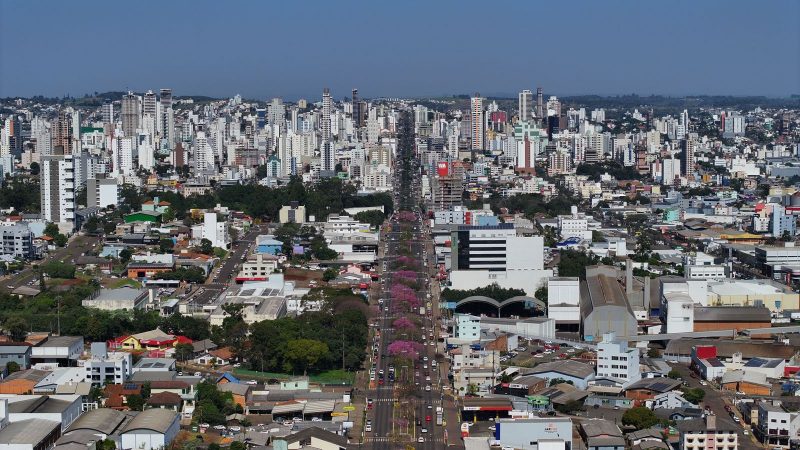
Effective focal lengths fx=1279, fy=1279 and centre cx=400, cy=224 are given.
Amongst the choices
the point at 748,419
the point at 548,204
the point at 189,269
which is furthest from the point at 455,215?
the point at 748,419

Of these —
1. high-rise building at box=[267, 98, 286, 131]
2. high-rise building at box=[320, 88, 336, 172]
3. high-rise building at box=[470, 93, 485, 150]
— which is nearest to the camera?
high-rise building at box=[320, 88, 336, 172]

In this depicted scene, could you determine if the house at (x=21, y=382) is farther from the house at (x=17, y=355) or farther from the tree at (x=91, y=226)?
the tree at (x=91, y=226)

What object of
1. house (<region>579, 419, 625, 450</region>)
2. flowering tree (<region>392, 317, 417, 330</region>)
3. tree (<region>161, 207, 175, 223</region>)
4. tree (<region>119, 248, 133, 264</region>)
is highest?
tree (<region>161, 207, 175, 223</region>)

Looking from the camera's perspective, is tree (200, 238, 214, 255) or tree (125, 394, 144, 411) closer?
tree (125, 394, 144, 411)

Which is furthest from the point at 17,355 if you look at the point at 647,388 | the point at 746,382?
the point at 746,382

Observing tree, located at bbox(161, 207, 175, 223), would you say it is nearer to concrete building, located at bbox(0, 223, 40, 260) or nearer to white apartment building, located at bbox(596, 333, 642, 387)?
concrete building, located at bbox(0, 223, 40, 260)

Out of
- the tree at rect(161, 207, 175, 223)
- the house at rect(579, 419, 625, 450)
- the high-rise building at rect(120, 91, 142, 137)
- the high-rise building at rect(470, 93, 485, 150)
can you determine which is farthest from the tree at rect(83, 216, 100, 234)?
the high-rise building at rect(470, 93, 485, 150)
